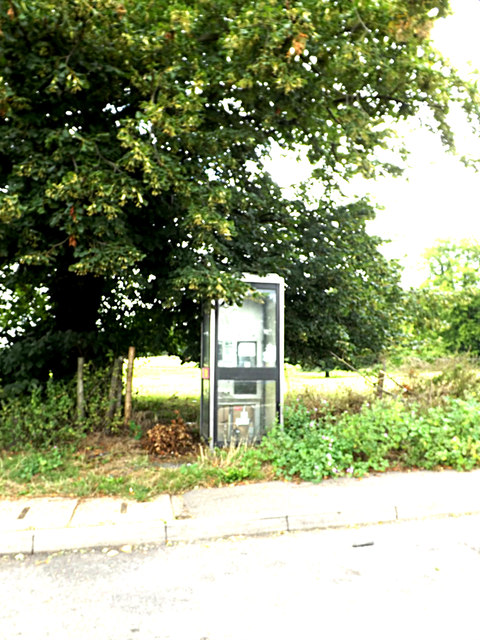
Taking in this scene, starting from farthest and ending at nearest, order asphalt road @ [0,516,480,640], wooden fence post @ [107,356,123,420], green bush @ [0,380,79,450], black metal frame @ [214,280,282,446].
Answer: wooden fence post @ [107,356,123,420] < black metal frame @ [214,280,282,446] < green bush @ [0,380,79,450] < asphalt road @ [0,516,480,640]

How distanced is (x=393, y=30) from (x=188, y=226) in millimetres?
3695

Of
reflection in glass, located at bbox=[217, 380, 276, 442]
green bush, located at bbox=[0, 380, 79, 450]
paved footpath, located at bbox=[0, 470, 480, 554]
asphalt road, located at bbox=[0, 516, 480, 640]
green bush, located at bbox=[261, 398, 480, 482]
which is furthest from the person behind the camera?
reflection in glass, located at bbox=[217, 380, 276, 442]

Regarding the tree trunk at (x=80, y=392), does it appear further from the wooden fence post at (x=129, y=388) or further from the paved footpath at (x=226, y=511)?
the paved footpath at (x=226, y=511)

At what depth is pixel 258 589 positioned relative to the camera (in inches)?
145

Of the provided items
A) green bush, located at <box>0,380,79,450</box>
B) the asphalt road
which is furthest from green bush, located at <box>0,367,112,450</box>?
the asphalt road

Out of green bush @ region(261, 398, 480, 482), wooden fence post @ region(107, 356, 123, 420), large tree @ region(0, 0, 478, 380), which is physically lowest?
green bush @ region(261, 398, 480, 482)

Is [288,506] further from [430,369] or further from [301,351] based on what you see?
[301,351]

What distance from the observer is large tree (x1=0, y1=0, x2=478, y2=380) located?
624 cm

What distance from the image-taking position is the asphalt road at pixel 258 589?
10.3 feet

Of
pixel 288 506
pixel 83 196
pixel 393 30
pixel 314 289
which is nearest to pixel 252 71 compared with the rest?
pixel 393 30

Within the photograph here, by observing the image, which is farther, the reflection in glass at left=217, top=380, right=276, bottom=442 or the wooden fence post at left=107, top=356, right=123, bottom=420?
the wooden fence post at left=107, top=356, right=123, bottom=420

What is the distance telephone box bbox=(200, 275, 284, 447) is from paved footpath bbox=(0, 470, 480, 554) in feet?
5.94

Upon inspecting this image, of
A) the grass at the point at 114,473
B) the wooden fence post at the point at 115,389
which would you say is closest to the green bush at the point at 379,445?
the grass at the point at 114,473

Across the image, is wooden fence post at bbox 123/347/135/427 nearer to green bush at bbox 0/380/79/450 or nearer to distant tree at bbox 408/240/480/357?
green bush at bbox 0/380/79/450
